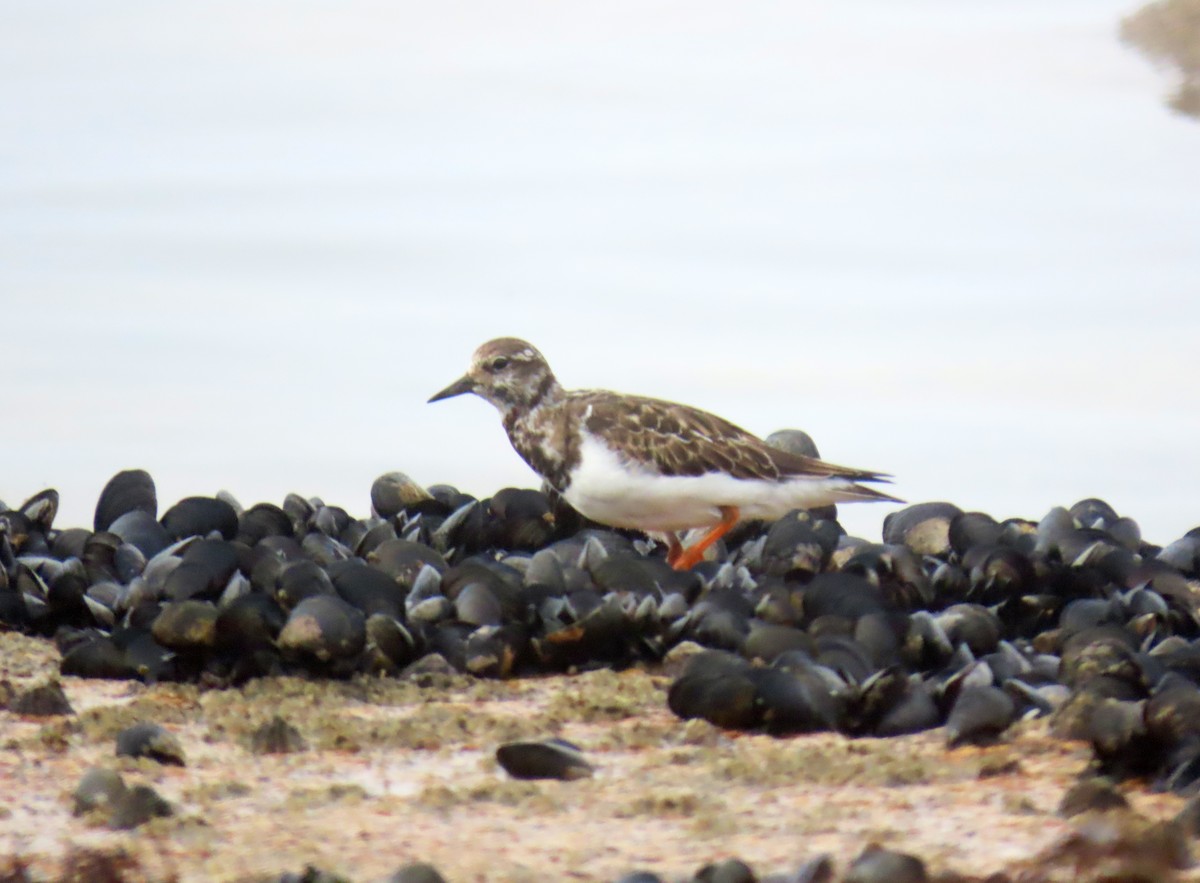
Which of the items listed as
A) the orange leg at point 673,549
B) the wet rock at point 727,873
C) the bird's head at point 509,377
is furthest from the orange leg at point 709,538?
the wet rock at point 727,873

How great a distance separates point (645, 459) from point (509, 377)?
1.27 meters

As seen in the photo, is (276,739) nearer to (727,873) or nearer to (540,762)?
(540,762)

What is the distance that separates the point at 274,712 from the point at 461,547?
9.57ft

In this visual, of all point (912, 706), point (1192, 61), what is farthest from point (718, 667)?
point (1192, 61)

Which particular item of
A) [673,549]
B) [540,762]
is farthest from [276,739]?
[673,549]

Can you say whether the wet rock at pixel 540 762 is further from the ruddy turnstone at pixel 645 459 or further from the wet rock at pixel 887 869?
the ruddy turnstone at pixel 645 459

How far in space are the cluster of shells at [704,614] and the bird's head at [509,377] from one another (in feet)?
2.25

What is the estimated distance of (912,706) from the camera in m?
5.05

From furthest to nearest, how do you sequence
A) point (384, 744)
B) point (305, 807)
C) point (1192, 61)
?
point (1192, 61) < point (384, 744) < point (305, 807)

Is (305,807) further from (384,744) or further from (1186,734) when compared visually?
(1186,734)

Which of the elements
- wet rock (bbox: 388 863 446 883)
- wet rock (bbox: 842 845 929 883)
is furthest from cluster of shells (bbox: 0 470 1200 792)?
wet rock (bbox: 388 863 446 883)

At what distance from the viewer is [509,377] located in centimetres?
900

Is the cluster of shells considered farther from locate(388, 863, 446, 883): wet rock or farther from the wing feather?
locate(388, 863, 446, 883): wet rock

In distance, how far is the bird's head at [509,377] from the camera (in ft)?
29.4
